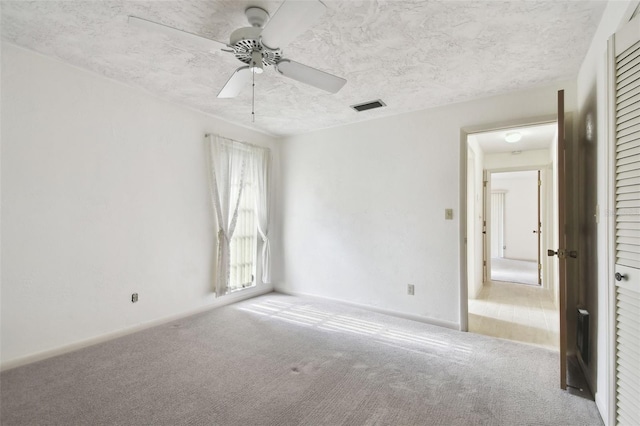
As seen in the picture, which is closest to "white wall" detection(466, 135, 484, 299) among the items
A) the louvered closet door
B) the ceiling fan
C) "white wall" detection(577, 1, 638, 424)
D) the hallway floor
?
the hallway floor

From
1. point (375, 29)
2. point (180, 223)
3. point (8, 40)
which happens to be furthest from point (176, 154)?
point (375, 29)

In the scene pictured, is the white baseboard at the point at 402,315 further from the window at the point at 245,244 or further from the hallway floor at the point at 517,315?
the window at the point at 245,244

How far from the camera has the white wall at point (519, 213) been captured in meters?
8.37

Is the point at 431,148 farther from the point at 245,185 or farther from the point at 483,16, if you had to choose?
the point at 245,185

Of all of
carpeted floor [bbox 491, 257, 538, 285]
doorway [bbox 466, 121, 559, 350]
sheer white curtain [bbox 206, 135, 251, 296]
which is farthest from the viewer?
carpeted floor [bbox 491, 257, 538, 285]

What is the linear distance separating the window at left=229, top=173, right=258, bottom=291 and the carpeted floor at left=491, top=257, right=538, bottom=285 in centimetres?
469

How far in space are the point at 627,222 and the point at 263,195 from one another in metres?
3.81

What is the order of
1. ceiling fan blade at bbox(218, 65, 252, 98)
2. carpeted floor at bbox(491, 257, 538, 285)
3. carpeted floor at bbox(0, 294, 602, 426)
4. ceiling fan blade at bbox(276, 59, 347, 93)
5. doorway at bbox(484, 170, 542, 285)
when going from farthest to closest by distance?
doorway at bbox(484, 170, 542, 285) → carpeted floor at bbox(491, 257, 538, 285) → ceiling fan blade at bbox(218, 65, 252, 98) → ceiling fan blade at bbox(276, 59, 347, 93) → carpeted floor at bbox(0, 294, 602, 426)

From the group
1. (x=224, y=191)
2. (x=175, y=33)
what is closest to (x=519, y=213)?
(x=224, y=191)

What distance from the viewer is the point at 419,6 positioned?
5.64 feet

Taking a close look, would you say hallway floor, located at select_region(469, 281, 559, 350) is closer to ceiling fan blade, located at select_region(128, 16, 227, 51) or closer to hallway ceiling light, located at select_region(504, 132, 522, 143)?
hallway ceiling light, located at select_region(504, 132, 522, 143)

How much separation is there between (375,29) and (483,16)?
2.14ft

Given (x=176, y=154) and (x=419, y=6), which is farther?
(x=176, y=154)

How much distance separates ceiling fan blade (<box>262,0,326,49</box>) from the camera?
4.54 feet
